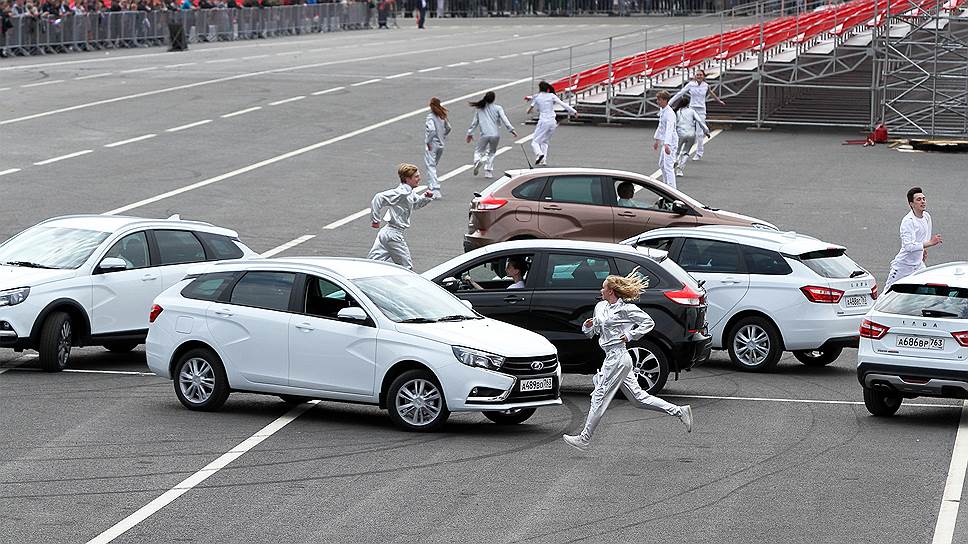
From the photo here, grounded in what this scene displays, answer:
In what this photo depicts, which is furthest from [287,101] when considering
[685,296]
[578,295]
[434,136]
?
[685,296]

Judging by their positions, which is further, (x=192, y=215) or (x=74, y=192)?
(x=74, y=192)

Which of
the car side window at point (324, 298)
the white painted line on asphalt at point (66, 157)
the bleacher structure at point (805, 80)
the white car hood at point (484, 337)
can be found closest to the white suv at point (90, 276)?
the car side window at point (324, 298)

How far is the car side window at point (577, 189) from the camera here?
72.5 ft

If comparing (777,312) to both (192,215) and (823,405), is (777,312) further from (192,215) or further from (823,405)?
(192,215)

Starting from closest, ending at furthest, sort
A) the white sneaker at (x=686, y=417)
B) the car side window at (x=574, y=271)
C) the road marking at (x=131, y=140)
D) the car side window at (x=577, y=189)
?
the white sneaker at (x=686, y=417)
the car side window at (x=574, y=271)
the car side window at (x=577, y=189)
the road marking at (x=131, y=140)

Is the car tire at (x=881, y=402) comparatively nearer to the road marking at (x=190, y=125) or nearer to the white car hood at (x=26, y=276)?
the white car hood at (x=26, y=276)

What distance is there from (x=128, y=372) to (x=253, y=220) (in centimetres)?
938

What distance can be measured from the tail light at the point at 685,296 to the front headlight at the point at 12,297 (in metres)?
6.81

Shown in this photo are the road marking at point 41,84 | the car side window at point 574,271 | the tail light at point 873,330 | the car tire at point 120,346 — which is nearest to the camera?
the tail light at point 873,330

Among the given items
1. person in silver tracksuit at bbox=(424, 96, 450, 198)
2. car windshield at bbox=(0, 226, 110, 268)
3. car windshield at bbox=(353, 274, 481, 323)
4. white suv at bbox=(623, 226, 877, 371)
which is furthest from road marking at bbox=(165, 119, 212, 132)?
car windshield at bbox=(353, 274, 481, 323)

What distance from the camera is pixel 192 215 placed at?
2644 cm

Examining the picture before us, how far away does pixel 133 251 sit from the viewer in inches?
698

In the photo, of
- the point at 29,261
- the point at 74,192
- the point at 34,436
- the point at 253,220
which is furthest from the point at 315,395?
the point at 74,192

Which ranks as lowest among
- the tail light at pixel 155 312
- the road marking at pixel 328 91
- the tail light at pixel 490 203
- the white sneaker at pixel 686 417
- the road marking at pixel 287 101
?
the white sneaker at pixel 686 417
